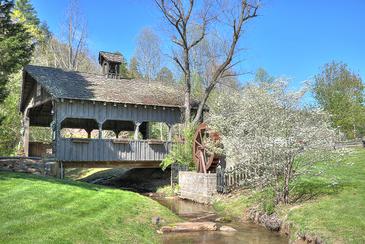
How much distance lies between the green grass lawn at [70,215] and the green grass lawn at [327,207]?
339 cm

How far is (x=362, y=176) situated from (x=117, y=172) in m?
Result: 19.3

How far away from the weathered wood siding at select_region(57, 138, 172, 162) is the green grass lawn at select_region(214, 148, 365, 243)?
315 inches

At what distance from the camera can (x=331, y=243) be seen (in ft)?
28.8

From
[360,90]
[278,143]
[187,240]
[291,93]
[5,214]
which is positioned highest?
[360,90]

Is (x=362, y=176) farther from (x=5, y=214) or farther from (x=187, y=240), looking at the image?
(x=5, y=214)

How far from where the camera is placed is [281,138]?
12391 millimetres

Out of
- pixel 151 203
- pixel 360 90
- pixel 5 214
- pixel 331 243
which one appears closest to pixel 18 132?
pixel 151 203

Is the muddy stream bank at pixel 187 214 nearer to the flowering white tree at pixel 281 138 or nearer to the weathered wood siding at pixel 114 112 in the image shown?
the flowering white tree at pixel 281 138

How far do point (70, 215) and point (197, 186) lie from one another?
396 inches

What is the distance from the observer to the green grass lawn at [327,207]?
9336mm

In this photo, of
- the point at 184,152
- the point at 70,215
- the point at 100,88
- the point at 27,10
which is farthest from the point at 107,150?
the point at 27,10

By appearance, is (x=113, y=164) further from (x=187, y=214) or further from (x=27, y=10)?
(x=27, y=10)

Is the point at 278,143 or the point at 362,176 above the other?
the point at 278,143

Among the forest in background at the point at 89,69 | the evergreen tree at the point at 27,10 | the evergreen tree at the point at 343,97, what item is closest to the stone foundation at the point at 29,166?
the forest in background at the point at 89,69
